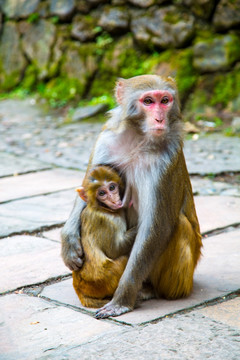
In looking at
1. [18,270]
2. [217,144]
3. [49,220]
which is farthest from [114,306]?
[217,144]

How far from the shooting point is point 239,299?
11.9ft

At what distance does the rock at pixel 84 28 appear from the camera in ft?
37.0

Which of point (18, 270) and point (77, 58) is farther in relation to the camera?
point (77, 58)

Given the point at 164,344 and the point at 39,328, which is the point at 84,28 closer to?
the point at 39,328

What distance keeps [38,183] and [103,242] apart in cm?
312

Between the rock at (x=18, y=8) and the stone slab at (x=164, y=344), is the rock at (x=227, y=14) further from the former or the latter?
the stone slab at (x=164, y=344)

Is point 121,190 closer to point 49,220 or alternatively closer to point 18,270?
point 18,270

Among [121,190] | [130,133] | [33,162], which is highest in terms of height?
[130,133]

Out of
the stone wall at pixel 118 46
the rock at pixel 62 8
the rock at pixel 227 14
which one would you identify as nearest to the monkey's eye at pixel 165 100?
the stone wall at pixel 118 46

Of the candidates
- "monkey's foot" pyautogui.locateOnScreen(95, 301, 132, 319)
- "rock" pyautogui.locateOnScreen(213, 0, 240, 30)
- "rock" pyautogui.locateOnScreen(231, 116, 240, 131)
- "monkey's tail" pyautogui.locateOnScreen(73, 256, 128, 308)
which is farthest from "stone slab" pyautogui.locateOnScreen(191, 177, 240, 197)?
"rock" pyautogui.locateOnScreen(213, 0, 240, 30)

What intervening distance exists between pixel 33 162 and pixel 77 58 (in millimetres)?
4441

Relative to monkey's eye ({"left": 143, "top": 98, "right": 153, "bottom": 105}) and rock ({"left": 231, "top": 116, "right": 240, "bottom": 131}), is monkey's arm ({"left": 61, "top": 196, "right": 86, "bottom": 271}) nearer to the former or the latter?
monkey's eye ({"left": 143, "top": 98, "right": 153, "bottom": 105})

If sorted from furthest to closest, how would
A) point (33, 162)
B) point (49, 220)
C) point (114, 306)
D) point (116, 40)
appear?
point (116, 40) < point (33, 162) < point (49, 220) < point (114, 306)

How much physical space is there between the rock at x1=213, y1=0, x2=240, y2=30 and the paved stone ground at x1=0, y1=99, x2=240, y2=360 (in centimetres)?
285
